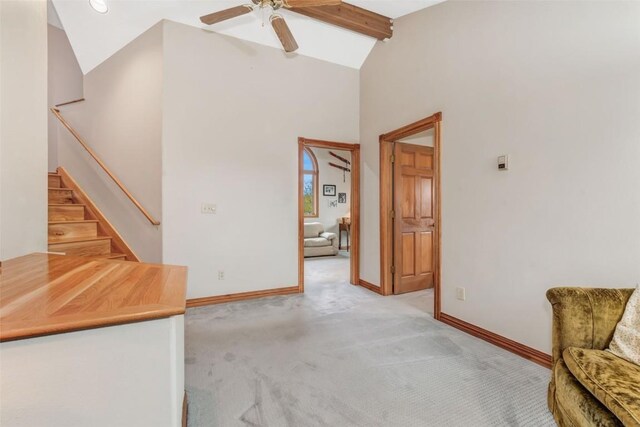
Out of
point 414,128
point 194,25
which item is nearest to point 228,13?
point 194,25

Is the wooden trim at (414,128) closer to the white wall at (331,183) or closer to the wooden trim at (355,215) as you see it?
the wooden trim at (355,215)

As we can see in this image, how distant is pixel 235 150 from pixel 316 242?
11.7 ft

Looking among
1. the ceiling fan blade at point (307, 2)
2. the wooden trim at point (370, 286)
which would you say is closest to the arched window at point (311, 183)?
the wooden trim at point (370, 286)

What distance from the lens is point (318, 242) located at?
6.66m

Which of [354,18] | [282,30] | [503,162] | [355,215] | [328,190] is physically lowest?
[355,215]

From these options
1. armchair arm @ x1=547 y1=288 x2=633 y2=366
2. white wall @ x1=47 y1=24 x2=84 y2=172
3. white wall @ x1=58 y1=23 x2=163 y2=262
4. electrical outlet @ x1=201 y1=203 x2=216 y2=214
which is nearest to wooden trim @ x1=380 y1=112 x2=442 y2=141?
armchair arm @ x1=547 y1=288 x2=633 y2=366

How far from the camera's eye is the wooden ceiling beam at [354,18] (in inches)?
126

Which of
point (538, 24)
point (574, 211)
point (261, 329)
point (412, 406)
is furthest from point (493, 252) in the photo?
point (261, 329)

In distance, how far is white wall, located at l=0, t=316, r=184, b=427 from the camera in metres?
0.82

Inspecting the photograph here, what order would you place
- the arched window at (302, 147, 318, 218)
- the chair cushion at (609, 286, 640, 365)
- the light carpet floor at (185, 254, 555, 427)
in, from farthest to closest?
1. the arched window at (302, 147, 318, 218)
2. the light carpet floor at (185, 254, 555, 427)
3. the chair cushion at (609, 286, 640, 365)

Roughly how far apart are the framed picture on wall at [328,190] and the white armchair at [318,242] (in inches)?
49.3

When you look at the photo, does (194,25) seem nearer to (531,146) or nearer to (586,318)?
(531,146)

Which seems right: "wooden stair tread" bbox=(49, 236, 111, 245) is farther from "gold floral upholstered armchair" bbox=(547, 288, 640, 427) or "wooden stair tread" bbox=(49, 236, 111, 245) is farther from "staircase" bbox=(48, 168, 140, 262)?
"gold floral upholstered armchair" bbox=(547, 288, 640, 427)

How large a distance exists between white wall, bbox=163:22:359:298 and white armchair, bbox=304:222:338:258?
2770mm
